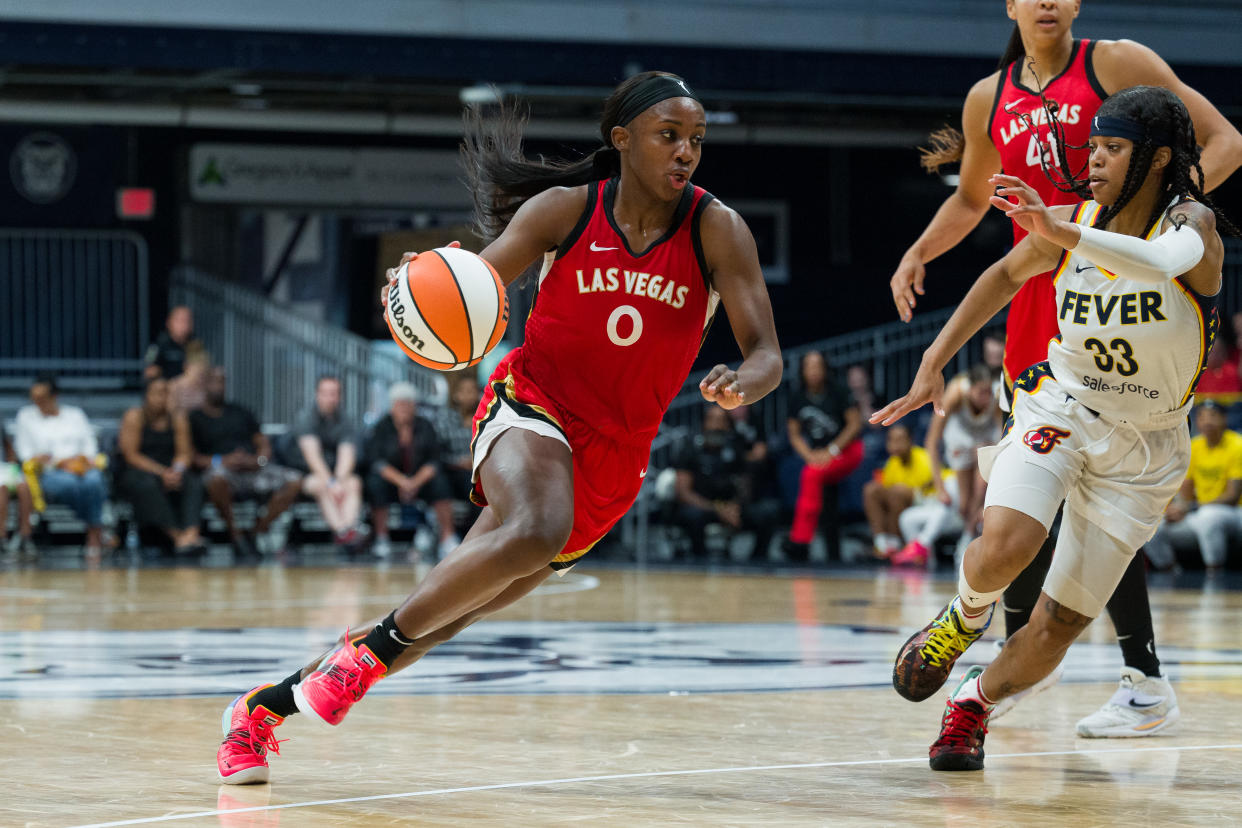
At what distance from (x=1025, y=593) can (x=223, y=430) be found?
36.0 ft

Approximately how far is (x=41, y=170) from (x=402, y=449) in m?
7.05

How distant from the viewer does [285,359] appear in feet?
61.8

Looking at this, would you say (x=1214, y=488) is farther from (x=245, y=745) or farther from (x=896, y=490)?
(x=245, y=745)

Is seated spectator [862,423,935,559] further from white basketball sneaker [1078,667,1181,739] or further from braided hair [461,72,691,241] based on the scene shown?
braided hair [461,72,691,241]

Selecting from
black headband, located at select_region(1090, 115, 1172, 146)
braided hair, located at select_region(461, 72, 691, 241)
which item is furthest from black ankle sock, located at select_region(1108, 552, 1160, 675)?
braided hair, located at select_region(461, 72, 691, 241)

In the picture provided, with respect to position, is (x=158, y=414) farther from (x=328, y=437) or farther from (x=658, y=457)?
(x=658, y=457)

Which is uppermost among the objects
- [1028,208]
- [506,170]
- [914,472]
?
[506,170]

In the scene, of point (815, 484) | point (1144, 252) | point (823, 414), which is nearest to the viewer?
point (1144, 252)

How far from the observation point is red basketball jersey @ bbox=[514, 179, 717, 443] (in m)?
4.56

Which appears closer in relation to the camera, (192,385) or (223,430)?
(223,430)

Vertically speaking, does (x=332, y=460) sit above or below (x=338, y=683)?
below

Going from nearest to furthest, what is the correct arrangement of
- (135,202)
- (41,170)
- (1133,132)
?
(1133,132) → (41,170) → (135,202)

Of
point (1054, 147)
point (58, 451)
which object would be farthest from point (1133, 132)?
point (58, 451)

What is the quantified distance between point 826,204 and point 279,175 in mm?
6961
